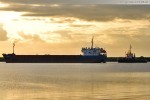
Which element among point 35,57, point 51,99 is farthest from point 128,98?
point 35,57

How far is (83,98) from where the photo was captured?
49594mm

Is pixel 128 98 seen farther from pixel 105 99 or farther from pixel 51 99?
pixel 51 99

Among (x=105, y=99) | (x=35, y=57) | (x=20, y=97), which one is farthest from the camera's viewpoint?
(x=35, y=57)

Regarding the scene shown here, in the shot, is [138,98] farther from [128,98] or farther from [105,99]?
[105,99]

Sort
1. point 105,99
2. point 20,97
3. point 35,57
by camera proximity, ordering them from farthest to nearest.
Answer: point 35,57, point 20,97, point 105,99

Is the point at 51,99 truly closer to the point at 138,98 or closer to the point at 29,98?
the point at 29,98

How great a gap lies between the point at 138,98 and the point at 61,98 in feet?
29.1

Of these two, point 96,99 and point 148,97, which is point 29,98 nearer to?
point 96,99

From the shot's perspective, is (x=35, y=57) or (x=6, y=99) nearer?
(x=6, y=99)

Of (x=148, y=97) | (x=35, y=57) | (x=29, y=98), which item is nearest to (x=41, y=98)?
(x=29, y=98)

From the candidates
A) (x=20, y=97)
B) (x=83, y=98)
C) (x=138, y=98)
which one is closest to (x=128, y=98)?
(x=138, y=98)

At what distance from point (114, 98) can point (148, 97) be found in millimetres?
4271

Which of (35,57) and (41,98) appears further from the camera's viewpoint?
(35,57)

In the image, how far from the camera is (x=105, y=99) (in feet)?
157
